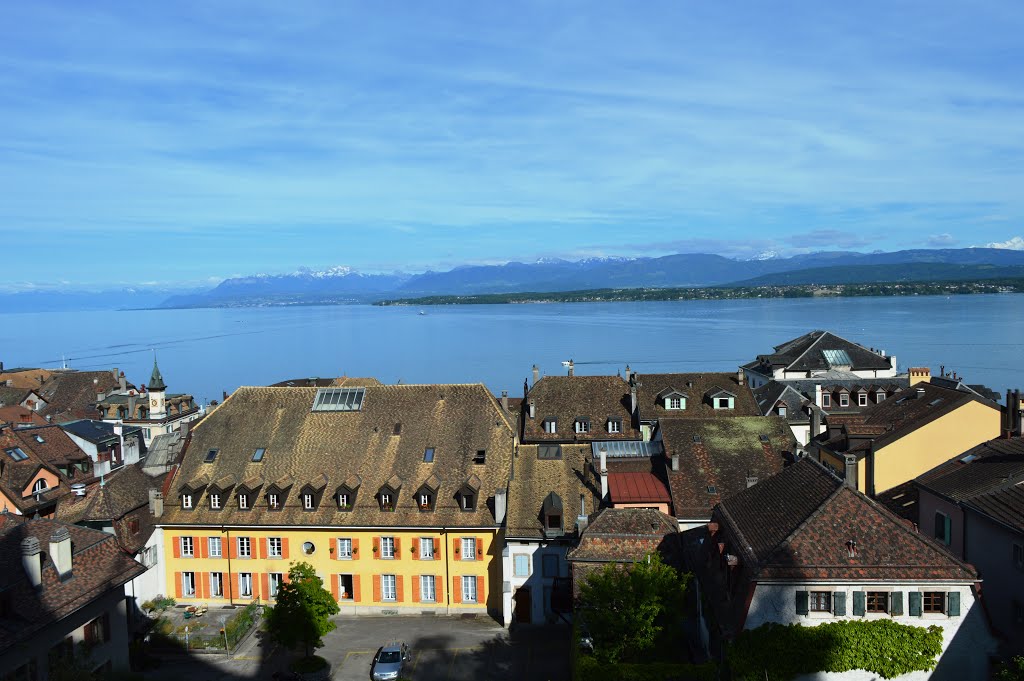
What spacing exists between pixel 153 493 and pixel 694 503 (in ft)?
93.2

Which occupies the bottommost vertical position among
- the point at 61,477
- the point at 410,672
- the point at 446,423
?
the point at 410,672

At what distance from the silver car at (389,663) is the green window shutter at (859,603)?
18.3 metres

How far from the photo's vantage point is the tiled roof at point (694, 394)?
6900 centimetres

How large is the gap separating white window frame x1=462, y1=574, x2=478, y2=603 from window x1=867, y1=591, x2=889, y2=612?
69.4 ft

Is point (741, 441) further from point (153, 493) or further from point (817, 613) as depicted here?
point (153, 493)

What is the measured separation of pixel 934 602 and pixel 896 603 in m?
1.20

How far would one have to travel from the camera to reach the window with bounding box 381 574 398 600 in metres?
43.0

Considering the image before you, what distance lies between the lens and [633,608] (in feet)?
97.3

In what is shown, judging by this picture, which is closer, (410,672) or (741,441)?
(410,672)

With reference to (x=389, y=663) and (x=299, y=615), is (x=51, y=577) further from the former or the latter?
(x=389, y=663)

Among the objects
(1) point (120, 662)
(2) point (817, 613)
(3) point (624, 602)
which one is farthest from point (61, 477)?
(2) point (817, 613)

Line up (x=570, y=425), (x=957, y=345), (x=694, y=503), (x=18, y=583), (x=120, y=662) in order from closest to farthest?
(x=18, y=583) → (x=120, y=662) → (x=694, y=503) → (x=570, y=425) → (x=957, y=345)

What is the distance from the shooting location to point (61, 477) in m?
53.1

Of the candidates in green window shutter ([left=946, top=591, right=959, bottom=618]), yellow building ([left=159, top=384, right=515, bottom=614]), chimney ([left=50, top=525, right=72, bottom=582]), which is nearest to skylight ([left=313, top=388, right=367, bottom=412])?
yellow building ([left=159, top=384, right=515, bottom=614])
